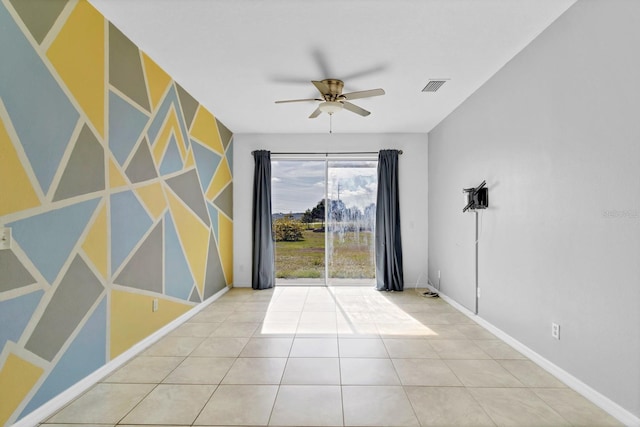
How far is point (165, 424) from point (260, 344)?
1263mm

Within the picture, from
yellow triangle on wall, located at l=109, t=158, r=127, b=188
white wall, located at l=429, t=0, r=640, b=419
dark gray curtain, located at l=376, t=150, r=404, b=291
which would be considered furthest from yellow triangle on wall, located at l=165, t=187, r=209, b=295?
white wall, located at l=429, t=0, r=640, b=419

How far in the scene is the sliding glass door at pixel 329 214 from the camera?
5.80 metres

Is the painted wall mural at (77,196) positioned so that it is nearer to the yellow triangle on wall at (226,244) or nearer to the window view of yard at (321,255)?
the yellow triangle on wall at (226,244)

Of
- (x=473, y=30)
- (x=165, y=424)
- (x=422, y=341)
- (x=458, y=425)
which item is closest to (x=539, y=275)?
(x=422, y=341)

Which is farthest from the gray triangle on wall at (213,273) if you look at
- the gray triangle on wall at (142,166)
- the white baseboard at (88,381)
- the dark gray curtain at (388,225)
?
the dark gray curtain at (388,225)

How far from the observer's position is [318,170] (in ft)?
19.1

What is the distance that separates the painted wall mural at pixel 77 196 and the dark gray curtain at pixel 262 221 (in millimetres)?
2040

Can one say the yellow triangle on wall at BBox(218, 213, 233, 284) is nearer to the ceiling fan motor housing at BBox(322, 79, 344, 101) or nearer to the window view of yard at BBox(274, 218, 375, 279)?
the window view of yard at BBox(274, 218, 375, 279)

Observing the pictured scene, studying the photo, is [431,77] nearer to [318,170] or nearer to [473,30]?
[473,30]

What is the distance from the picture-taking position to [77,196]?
223 centimetres

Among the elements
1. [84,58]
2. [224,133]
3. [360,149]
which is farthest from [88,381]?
[360,149]

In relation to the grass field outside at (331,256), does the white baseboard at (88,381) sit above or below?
below

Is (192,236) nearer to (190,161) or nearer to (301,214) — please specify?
(190,161)

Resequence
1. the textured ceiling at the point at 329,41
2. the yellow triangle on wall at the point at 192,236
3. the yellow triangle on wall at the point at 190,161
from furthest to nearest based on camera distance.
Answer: the yellow triangle on wall at the point at 190,161
the yellow triangle on wall at the point at 192,236
the textured ceiling at the point at 329,41
